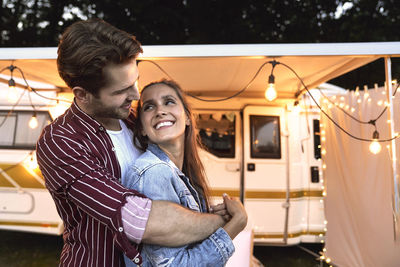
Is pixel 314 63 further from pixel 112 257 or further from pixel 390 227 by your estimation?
pixel 112 257

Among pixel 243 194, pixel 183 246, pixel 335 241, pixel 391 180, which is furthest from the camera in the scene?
pixel 243 194

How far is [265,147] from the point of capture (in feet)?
16.4

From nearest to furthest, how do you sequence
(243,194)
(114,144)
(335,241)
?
(114,144)
(335,241)
(243,194)

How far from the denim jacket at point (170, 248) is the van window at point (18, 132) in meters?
4.27

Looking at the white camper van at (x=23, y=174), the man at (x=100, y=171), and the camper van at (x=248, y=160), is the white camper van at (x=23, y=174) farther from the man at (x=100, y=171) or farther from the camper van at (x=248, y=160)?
the man at (x=100, y=171)

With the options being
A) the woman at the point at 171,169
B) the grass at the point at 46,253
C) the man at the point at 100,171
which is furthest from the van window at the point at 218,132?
the man at the point at 100,171

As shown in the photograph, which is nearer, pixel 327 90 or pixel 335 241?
pixel 335 241

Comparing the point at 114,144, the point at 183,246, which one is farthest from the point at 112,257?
the point at 114,144

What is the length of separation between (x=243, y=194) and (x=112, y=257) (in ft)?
12.4

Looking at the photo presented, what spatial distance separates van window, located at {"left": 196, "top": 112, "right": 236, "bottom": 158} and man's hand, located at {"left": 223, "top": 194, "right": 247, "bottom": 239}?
346 cm

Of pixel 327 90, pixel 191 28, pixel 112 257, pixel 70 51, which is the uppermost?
pixel 191 28

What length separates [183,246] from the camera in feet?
3.97

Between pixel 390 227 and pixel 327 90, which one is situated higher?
pixel 327 90

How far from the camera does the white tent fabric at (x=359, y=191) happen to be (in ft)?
10.8
